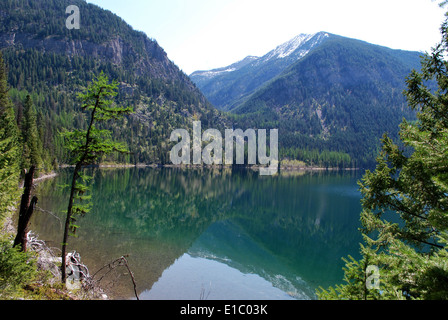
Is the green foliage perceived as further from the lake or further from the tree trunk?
the lake

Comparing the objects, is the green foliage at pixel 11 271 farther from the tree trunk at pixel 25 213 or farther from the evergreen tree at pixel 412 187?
the evergreen tree at pixel 412 187

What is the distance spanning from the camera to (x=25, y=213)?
10555 mm

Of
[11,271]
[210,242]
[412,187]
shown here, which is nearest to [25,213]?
[11,271]

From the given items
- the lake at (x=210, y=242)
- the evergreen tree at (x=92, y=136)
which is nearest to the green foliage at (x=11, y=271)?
the lake at (x=210, y=242)

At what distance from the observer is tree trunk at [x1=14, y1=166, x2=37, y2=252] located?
10227 millimetres

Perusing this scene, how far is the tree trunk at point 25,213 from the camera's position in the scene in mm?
10227

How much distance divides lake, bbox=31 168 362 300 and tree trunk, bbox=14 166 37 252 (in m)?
1.14

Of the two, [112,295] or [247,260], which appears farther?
[247,260]

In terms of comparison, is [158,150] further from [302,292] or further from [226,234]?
[302,292]

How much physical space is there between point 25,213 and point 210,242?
107 ft

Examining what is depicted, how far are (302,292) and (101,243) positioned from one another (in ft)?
68.4

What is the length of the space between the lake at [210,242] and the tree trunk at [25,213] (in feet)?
3.73
